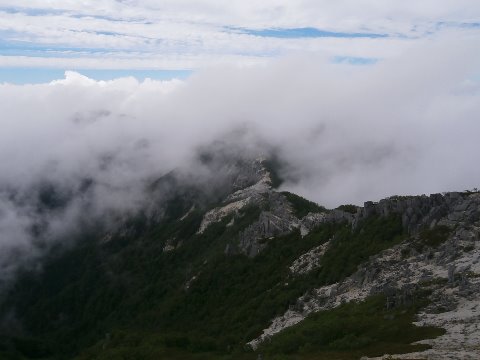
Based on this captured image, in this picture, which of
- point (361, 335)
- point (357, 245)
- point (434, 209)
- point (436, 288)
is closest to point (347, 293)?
point (436, 288)

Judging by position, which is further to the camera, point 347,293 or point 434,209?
point 434,209

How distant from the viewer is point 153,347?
10112cm

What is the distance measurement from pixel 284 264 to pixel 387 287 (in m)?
75.2

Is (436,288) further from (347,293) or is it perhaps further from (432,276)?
(347,293)

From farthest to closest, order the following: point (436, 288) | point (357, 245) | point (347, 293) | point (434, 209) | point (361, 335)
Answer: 1. point (357, 245)
2. point (434, 209)
3. point (347, 293)
4. point (436, 288)
5. point (361, 335)

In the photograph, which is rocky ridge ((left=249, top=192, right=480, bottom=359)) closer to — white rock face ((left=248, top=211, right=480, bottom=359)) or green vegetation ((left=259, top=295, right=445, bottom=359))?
white rock face ((left=248, top=211, right=480, bottom=359))

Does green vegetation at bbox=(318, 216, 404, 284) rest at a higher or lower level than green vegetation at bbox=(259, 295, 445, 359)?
lower

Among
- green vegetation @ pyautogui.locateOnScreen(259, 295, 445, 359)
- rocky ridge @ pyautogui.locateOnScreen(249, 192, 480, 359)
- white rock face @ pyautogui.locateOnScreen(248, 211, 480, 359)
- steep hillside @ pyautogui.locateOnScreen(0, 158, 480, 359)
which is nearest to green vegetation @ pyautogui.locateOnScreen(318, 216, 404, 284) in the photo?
steep hillside @ pyautogui.locateOnScreen(0, 158, 480, 359)

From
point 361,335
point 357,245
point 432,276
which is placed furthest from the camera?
point 357,245

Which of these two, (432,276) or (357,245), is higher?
(432,276)

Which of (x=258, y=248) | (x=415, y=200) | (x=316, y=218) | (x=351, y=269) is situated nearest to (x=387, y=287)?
(x=351, y=269)

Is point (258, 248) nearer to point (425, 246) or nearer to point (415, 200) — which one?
point (415, 200)

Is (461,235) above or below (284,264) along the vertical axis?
above

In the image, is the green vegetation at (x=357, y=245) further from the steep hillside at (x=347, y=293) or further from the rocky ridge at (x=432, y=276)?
the rocky ridge at (x=432, y=276)
